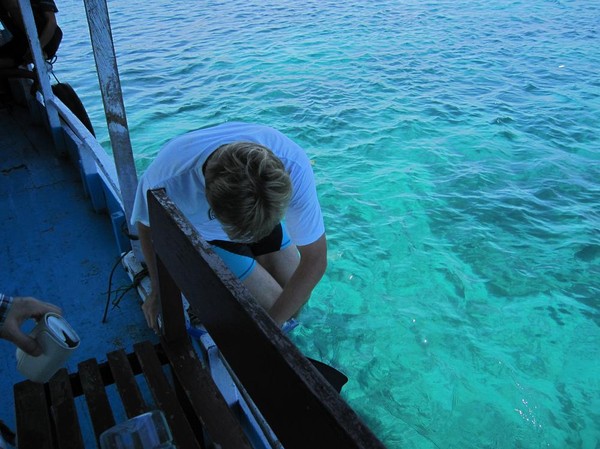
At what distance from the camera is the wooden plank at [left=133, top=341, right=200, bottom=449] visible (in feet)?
6.05

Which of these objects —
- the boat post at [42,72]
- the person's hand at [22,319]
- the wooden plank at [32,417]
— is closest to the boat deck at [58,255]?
the boat post at [42,72]

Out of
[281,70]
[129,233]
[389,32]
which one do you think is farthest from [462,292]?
[389,32]

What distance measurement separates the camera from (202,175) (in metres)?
2.07

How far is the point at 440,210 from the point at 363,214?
2.90ft

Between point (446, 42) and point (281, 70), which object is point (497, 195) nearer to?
point (281, 70)

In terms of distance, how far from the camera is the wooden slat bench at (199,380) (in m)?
0.86

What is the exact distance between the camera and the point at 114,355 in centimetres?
225

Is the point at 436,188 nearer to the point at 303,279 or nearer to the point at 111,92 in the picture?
the point at 303,279

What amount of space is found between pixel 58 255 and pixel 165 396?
1684mm

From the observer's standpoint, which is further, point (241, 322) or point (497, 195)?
point (497, 195)

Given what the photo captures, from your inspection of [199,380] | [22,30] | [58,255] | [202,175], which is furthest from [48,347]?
[22,30]

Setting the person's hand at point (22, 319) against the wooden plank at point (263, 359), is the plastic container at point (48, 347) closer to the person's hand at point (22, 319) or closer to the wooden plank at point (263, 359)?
the person's hand at point (22, 319)

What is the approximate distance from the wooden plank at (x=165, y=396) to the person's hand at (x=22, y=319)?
1.65 ft

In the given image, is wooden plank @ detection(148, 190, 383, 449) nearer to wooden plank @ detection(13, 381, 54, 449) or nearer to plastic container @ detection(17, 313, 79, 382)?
plastic container @ detection(17, 313, 79, 382)
